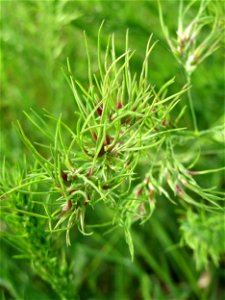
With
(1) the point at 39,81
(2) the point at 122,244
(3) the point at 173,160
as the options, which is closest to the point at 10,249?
(2) the point at 122,244

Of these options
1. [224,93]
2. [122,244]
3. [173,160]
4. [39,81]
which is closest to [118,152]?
[173,160]

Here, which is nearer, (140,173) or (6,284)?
(6,284)

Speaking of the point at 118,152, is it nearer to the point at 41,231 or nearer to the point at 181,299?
the point at 41,231

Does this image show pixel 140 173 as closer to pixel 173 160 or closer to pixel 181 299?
pixel 181 299

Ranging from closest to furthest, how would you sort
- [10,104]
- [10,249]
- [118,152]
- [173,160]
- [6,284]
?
[118,152]
[173,160]
[6,284]
[10,249]
[10,104]

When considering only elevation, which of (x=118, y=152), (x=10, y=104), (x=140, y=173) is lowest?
(x=140, y=173)

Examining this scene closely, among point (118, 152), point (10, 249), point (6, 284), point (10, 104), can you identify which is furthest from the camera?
point (10, 104)

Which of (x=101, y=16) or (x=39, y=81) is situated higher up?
(x=101, y=16)
